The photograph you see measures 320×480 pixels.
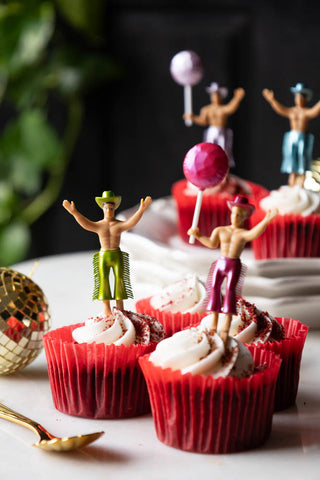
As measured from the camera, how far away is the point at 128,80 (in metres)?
3.15

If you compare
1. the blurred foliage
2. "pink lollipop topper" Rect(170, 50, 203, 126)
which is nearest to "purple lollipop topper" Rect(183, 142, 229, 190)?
"pink lollipop topper" Rect(170, 50, 203, 126)

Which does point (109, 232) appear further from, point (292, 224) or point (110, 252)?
point (292, 224)

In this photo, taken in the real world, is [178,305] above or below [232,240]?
below

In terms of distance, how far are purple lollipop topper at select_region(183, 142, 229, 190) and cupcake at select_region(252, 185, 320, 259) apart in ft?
2.30

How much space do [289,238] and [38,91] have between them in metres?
1.69

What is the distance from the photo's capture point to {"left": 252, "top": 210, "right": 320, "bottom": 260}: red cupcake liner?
1751 mm

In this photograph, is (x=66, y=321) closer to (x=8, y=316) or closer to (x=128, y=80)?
(x=8, y=316)

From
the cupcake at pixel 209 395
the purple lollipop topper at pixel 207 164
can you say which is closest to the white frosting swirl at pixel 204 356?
the cupcake at pixel 209 395

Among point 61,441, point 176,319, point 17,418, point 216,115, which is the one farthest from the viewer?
point 216,115

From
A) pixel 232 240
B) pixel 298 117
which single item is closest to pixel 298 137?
pixel 298 117

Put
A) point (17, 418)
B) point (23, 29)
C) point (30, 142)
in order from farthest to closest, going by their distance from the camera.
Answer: point (30, 142) → point (23, 29) → point (17, 418)

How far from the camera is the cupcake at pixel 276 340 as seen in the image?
1.19 meters

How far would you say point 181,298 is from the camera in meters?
1.41

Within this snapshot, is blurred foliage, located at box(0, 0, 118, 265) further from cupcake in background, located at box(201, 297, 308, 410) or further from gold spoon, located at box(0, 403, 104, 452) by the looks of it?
gold spoon, located at box(0, 403, 104, 452)
